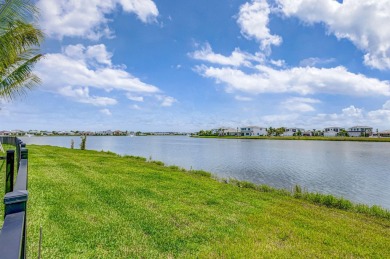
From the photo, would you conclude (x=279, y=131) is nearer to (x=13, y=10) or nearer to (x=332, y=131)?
(x=332, y=131)

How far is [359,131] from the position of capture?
153 m

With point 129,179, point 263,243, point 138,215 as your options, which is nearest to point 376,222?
point 263,243

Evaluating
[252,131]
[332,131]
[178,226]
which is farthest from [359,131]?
[178,226]

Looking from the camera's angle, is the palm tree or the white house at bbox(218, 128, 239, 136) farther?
the white house at bbox(218, 128, 239, 136)

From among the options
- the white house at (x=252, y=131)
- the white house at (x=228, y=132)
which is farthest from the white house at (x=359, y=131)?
the white house at (x=228, y=132)

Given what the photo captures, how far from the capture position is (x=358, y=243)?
650 centimetres

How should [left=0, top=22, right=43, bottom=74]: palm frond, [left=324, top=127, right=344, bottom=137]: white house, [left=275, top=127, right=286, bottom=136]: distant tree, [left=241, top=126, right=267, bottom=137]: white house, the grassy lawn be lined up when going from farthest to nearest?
[left=241, top=126, right=267, bottom=137]: white house < [left=324, top=127, right=344, bottom=137]: white house < [left=275, top=127, right=286, bottom=136]: distant tree < [left=0, top=22, right=43, bottom=74]: palm frond < the grassy lawn

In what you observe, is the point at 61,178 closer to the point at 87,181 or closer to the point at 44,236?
the point at 87,181

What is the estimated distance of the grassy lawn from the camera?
5383 mm

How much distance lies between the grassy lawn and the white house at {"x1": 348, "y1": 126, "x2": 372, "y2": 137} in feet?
524

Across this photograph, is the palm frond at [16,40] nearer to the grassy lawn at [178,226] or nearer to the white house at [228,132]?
the grassy lawn at [178,226]

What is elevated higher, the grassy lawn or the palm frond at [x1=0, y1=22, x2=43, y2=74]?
the palm frond at [x1=0, y1=22, x2=43, y2=74]

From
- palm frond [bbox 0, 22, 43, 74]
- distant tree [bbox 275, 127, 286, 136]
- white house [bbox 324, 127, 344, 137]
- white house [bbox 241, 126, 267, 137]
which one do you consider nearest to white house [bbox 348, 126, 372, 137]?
white house [bbox 324, 127, 344, 137]

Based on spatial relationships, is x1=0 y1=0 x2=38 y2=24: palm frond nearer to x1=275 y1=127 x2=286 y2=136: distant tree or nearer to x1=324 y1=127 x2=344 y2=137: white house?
x1=275 y1=127 x2=286 y2=136: distant tree
